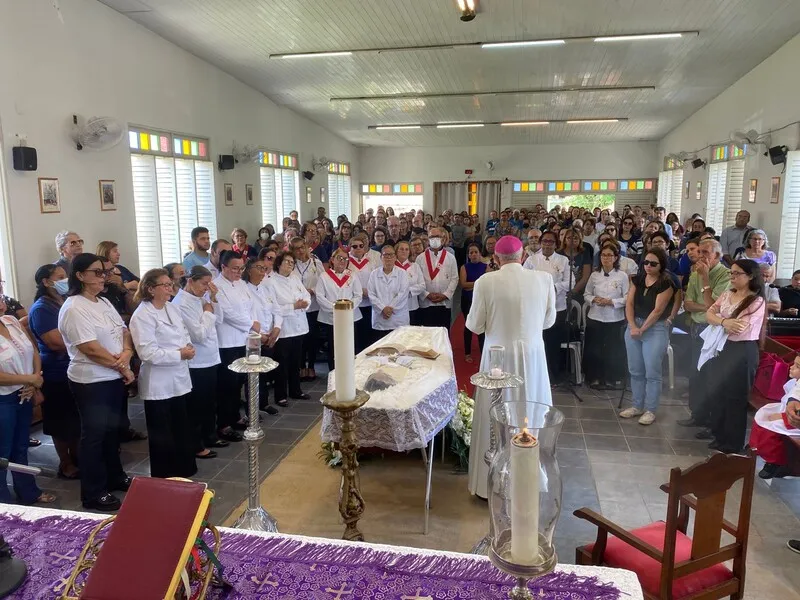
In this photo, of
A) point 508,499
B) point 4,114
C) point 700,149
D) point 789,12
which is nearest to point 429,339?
point 508,499

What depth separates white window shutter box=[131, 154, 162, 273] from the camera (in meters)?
9.14

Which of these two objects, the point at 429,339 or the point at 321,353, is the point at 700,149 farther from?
the point at 429,339

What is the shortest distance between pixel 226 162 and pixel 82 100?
12.1 feet

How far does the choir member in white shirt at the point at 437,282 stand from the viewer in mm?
8180

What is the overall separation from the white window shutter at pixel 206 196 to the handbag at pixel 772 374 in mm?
8921

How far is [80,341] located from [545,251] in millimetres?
5500

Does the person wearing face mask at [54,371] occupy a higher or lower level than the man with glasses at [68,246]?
lower

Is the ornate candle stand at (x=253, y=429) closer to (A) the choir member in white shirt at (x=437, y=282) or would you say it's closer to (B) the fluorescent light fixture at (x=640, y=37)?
(A) the choir member in white shirt at (x=437, y=282)

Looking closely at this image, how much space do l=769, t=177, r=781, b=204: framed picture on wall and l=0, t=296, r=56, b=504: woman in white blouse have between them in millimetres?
10509

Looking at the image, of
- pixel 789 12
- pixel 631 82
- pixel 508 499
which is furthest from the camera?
pixel 631 82

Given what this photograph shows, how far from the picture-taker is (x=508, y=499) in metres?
1.44

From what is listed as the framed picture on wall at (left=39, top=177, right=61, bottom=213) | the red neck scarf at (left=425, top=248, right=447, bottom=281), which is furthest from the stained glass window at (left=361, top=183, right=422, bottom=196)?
the framed picture on wall at (left=39, top=177, right=61, bottom=213)

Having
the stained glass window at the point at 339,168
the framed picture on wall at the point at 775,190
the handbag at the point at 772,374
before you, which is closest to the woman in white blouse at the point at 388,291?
the handbag at the point at 772,374

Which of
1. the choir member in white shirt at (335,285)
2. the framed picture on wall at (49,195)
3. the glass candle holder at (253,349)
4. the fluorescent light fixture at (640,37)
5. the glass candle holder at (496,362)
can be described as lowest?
the choir member in white shirt at (335,285)
